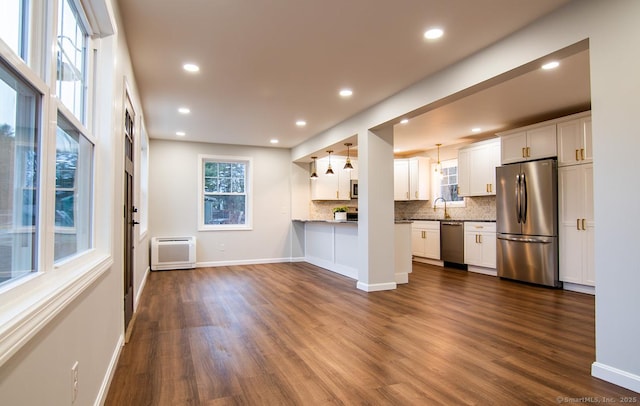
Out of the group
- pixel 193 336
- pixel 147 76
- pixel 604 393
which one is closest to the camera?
pixel 604 393

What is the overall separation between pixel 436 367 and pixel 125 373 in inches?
82.2

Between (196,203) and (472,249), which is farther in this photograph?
(196,203)

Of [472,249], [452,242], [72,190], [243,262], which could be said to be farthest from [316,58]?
[243,262]

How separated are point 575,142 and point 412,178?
3511mm

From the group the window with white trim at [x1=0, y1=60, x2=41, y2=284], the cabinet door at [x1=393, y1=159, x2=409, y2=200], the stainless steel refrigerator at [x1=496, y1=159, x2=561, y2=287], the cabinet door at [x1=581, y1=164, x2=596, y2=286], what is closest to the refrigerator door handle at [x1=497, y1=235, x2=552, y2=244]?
the stainless steel refrigerator at [x1=496, y1=159, x2=561, y2=287]

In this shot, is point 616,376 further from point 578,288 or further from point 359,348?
point 578,288

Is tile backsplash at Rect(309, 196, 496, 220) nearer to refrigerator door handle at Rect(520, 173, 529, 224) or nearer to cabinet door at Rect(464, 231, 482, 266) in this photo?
cabinet door at Rect(464, 231, 482, 266)

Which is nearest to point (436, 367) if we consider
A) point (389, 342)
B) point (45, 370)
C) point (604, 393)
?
point (389, 342)

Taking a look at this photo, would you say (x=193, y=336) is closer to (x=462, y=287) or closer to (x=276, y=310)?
(x=276, y=310)

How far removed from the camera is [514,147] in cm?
562

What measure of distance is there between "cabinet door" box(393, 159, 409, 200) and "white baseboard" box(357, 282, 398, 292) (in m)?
3.57

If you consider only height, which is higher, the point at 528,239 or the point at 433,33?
the point at 433,33

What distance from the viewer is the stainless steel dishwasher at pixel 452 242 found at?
267 inches

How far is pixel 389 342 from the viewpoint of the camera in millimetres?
2939
